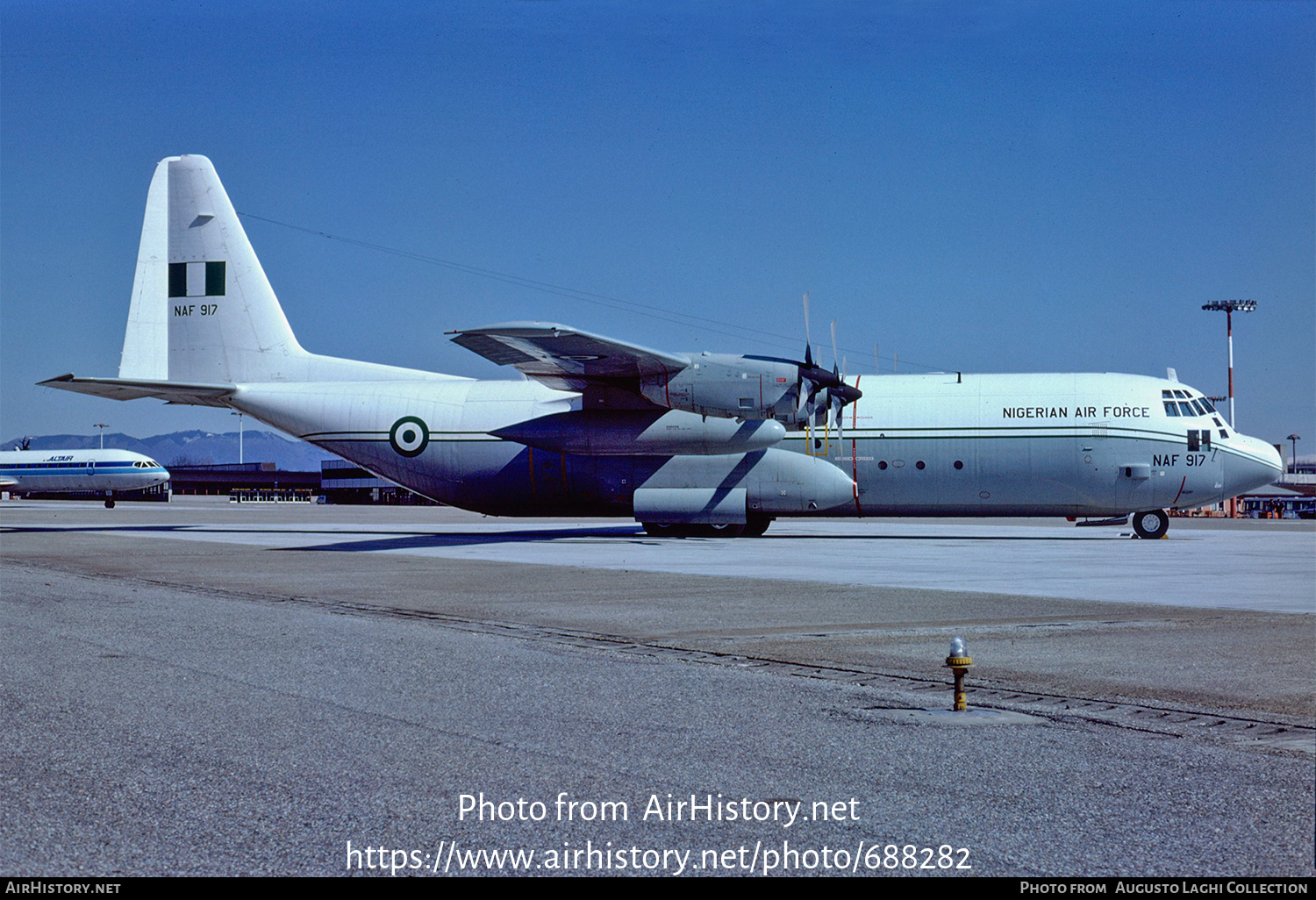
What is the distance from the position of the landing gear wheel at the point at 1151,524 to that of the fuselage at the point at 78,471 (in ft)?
228

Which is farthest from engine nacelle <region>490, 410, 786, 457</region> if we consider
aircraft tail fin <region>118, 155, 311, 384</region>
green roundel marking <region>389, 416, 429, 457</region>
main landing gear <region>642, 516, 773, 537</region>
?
aircraft tail fin <region>118, 155, 311, 384</region>

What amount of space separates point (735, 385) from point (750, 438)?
2730mm

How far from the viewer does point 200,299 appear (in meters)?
38.1

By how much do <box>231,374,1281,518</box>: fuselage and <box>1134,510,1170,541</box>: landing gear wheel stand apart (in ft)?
5.58

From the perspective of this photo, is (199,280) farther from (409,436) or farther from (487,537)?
(487,537)

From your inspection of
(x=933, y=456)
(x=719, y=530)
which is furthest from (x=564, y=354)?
(x=933, y=456)

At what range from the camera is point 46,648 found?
11.9m

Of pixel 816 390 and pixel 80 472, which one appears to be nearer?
pixel 816 390

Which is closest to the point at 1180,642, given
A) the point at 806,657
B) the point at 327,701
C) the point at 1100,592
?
the point at 806,657

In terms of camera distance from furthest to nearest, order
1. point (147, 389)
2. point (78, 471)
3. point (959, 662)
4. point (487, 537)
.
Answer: point (78, 471)
point (487, 537)
point (147, 389)
point (959, 662)

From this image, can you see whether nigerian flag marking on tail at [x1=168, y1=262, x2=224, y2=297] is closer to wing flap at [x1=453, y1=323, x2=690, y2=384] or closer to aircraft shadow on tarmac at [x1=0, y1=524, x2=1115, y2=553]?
aircraft shadow on tarmac at [x1=0, y1=524, x2=1115, y2=553]

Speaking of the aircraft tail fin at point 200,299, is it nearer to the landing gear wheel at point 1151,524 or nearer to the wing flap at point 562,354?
the wing flap at point 562,354

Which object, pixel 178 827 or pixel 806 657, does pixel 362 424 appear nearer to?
pixel 806 657

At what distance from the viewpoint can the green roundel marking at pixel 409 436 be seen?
116 feet
